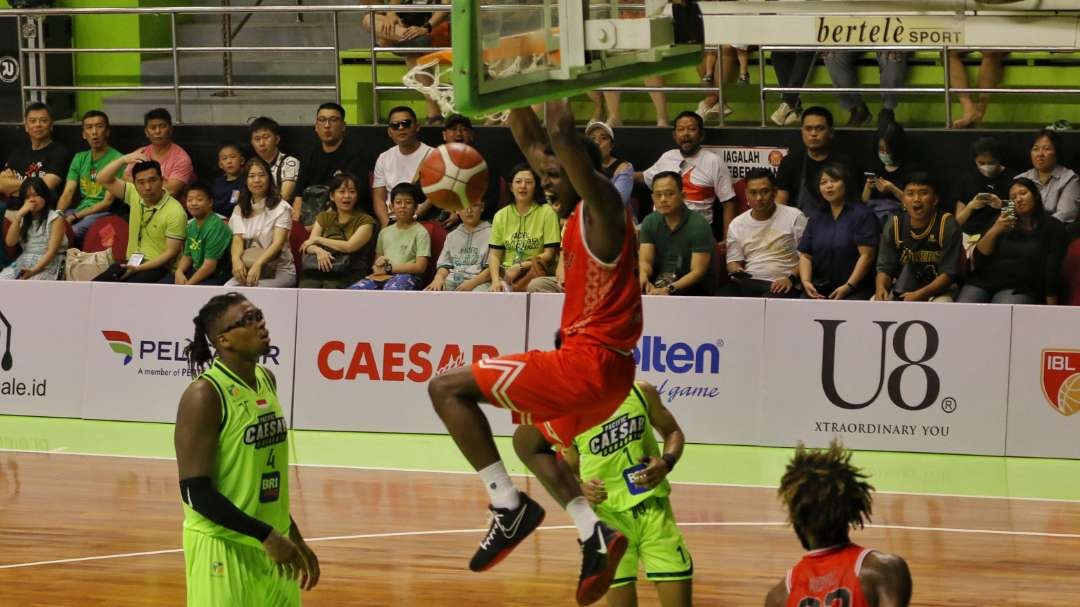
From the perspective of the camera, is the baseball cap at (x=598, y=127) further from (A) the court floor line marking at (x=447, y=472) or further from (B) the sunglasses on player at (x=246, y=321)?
(B) the sunglasses on player at (x=246, y=321)

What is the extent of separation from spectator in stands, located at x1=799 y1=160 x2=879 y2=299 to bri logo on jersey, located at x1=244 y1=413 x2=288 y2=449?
284 inches

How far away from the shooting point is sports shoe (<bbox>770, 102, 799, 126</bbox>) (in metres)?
15.1

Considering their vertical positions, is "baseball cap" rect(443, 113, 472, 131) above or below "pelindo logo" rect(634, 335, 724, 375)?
above

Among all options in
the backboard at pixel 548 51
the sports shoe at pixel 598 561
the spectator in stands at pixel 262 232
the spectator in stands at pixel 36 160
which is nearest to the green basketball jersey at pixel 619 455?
the sports shoe at pixel 598 561

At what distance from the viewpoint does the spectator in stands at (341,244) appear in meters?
13.6

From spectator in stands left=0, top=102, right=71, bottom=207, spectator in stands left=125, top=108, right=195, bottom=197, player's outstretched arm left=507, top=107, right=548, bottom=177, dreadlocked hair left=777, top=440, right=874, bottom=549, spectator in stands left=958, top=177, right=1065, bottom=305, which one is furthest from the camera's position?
spectator in stands left=0, top=102, right=71, bottom=207

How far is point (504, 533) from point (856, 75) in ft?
35.2

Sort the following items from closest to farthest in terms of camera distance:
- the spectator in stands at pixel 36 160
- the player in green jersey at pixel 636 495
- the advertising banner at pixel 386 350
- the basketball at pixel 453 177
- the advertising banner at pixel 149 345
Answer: the player in green jersey at pixel 636 495 → the basketball at pixel 453 177 → the advertising banner at pixel 386 350 → the advertising banner at pixel 149 345 → the spectator in stands at pixel 36 160

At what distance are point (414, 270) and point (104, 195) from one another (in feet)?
12.6

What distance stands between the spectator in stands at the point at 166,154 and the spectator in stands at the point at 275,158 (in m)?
0.89

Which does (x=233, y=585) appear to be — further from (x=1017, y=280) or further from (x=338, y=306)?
(x=1017, y=280)

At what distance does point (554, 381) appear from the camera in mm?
5359

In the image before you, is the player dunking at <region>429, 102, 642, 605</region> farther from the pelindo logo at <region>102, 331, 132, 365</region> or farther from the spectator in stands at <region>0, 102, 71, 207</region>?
the spectator in stands at <region>0, 102, 71, 207</region>

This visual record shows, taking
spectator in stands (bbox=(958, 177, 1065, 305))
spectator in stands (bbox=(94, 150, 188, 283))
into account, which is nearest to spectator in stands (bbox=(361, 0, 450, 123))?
spectator in stands (bbox=(94, 150, 188, 283))
